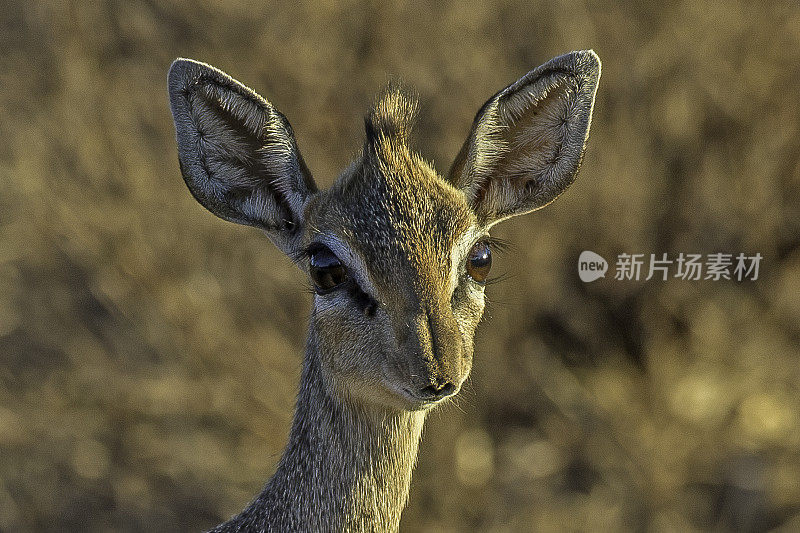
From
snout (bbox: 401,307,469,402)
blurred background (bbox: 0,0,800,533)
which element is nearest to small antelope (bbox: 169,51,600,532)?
snout (bbox: 401,307,469,402)

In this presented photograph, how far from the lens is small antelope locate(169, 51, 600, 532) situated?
1.95m

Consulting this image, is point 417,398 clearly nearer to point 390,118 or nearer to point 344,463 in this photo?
point 344,463

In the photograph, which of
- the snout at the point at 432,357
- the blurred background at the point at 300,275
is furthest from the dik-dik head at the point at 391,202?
the blurred background at the point at 300,275

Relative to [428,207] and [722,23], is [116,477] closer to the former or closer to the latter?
[428,207]

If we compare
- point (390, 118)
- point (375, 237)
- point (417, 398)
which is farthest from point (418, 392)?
point (390, 118)

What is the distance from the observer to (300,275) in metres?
4.57

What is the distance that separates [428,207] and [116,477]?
3332mm

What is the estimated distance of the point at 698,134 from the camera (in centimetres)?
492

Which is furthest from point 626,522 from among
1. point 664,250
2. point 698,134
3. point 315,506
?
point 315,506

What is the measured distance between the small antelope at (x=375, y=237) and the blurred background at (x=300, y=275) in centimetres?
233

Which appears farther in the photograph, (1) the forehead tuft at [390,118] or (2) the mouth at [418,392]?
(1) the forehead tuft at [390,118]

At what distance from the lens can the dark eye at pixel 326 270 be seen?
6.69 ft

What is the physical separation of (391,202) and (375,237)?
10 centimetres

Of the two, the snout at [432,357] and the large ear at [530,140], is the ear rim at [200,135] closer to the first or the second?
the large ear at [530,140]
